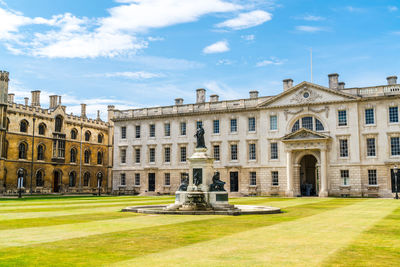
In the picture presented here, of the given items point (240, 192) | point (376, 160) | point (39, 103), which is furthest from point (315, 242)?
point (39, 103)

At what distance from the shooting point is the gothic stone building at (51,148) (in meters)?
53.4

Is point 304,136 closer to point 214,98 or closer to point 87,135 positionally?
point 214,98

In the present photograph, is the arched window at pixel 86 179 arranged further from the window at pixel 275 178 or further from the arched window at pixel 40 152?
the window at pixel 275 178

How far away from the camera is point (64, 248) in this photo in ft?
31.8

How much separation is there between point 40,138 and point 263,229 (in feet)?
166

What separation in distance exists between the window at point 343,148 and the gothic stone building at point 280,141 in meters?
0.11

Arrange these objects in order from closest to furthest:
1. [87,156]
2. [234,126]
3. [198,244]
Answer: [198,244] < [234,126] < [87,156]

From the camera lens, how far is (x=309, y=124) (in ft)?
156

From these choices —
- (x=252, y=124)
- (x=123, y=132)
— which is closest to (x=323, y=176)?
(x=252, y=124)

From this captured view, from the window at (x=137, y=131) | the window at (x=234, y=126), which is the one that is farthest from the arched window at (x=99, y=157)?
the window at (x=234, y=126)

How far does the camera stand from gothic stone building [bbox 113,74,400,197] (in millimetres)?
44562

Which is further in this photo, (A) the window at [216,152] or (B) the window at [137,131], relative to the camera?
(B) the window at [137,131]

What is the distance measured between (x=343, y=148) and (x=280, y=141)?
6.98 metres

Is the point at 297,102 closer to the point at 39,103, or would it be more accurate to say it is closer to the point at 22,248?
the point at 39,103
